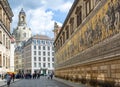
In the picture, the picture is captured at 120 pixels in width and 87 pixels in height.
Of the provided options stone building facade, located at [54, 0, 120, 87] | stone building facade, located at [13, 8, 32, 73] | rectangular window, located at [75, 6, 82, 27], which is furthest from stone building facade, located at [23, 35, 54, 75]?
stone building facade, located at [54, 0, 120, 87]

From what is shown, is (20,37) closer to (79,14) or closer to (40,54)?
(40,54)

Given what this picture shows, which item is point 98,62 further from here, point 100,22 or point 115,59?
point 115,59

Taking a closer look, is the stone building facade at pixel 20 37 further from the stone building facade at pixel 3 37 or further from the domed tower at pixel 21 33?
the stone building facade at pixel 3 37

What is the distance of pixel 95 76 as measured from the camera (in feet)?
81.1

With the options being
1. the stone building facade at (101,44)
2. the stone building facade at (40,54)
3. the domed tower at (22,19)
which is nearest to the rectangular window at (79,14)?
the stone building facade at (101,44)

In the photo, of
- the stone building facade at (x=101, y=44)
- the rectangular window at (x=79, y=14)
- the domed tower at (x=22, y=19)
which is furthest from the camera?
the domed tower at (x=22, y=19)

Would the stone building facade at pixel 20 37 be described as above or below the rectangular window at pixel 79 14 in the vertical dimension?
above

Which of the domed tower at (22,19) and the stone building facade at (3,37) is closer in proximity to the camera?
the stone building facade at (3,37)

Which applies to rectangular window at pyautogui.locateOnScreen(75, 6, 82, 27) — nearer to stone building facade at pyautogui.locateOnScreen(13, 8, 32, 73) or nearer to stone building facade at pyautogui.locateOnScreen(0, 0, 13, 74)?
stone building facade at pyautogui.locateOnScreen(0, 0, 13, 74)

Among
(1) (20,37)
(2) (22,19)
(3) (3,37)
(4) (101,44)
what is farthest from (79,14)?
(2) (22,19)

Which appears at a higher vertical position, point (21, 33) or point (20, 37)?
point (21, 33)

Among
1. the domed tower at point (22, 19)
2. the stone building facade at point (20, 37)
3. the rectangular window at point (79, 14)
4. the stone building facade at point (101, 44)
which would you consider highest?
the domed tower at point (22, 19)

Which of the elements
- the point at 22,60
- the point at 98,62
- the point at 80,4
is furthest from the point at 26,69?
the point at 98,62

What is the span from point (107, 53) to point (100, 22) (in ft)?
9.53
